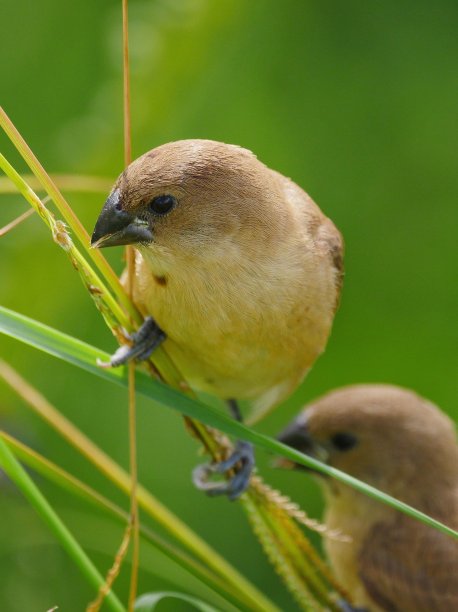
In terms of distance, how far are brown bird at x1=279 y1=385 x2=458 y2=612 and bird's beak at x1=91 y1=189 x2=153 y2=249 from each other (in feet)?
4.90

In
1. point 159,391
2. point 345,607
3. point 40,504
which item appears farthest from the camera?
point 345,607

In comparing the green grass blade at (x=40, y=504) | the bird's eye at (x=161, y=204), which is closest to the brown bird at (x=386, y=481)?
the bird's eye at (x=161, y=204)

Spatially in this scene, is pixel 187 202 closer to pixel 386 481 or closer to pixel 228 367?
pixel 228 367

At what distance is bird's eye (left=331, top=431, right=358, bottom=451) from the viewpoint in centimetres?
373

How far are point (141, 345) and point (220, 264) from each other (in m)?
0.28

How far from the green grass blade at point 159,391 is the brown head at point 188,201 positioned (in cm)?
27

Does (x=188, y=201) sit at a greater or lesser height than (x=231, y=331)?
greater

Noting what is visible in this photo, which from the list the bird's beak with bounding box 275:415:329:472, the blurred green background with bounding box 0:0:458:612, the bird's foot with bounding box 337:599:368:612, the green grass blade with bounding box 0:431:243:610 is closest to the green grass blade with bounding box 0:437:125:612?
the green grass blade with bounding box 0:431:243:610

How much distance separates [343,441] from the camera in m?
3.76

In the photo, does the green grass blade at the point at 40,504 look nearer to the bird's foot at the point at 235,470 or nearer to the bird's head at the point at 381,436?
the bird's foot at the point at 235,470

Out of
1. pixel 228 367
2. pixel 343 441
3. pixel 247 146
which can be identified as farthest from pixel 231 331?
pixel 247 146

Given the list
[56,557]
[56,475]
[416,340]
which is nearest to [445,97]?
[416,340]

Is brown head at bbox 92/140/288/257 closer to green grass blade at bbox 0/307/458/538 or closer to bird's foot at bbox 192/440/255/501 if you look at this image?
green grass blade at bbox 0/307/458/538

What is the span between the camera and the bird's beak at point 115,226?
234cm
